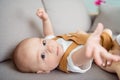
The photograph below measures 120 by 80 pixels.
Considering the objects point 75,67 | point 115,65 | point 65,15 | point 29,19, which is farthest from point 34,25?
point 115,65

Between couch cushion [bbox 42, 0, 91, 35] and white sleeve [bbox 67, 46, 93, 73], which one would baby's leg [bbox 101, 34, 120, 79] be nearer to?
white sleeve [bbox 67, 46, 93, 73]

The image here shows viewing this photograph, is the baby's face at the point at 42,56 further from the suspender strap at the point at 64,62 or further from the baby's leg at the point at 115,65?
the baby's leg at the point at 115,65

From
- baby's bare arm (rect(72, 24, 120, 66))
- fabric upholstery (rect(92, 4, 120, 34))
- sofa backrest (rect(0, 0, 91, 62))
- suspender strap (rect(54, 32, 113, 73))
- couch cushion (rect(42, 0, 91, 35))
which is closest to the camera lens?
baby's bare arm (rect(72, 24, 120, 66))

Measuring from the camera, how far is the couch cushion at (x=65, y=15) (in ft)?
4.90

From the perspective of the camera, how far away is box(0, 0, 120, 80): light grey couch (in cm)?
110

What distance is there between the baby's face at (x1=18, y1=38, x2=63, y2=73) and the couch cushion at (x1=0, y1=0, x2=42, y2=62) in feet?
0.44

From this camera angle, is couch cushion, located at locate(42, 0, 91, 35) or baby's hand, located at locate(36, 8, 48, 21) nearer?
baby's hand, located at locate(36, 8, 48, 21)

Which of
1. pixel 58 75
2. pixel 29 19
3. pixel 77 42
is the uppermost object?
pixel 29 19

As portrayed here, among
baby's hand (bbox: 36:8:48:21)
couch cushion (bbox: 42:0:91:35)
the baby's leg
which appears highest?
baby's hand (bbox: 36:8:48:21)

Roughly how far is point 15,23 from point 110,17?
0.75 m

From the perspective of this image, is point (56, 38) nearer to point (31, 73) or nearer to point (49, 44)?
point (49, 44)

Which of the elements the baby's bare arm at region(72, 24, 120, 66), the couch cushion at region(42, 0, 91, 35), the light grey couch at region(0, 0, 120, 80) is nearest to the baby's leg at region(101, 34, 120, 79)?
the light grey couch at region(0, 0, 120, 80)

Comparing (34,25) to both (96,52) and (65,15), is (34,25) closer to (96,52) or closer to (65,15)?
→ (65,15)

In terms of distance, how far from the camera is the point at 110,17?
1682 mm
